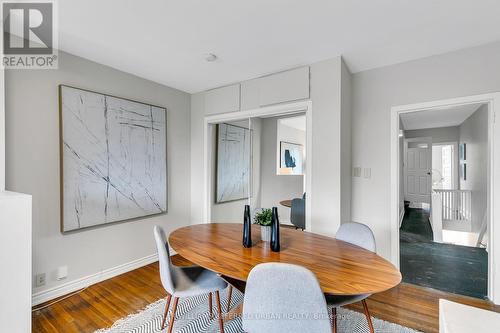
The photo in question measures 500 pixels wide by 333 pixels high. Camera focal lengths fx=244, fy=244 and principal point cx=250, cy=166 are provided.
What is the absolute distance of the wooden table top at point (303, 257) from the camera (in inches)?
48.4

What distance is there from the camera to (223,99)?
3.42 m

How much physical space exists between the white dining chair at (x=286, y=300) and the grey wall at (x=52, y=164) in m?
2.25

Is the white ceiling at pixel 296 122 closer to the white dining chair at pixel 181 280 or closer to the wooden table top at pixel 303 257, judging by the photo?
the wooden table top at pixel 303 257

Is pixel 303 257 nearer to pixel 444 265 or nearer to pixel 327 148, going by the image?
pixel 327 148

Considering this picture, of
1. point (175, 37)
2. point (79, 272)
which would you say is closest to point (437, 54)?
point (175, 37)

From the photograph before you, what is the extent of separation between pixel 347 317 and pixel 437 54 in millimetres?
2652

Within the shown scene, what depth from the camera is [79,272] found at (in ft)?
8.33

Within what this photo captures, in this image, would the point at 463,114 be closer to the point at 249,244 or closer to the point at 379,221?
the point at 379,221

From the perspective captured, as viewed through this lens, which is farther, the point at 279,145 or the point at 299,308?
the point at 279,145

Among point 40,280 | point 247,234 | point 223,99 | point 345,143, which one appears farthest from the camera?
point 223,99

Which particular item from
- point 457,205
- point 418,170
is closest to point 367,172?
point 457,205

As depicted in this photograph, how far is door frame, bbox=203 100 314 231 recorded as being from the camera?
8.84 ft

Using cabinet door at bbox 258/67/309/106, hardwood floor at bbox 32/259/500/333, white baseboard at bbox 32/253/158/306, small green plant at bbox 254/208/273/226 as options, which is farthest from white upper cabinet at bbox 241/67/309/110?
white baseboard at bbox 32/253/158/306

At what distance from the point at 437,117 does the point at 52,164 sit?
6.34 meters
